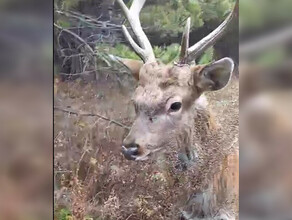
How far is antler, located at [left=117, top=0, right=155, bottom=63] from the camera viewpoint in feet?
6.84

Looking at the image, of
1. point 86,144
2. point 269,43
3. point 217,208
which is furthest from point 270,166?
point 86,144

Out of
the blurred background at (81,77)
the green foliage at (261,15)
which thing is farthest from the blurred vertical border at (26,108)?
the green foliage at (261,15)

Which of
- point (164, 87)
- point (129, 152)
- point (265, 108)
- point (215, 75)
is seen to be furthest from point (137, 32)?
point (265, 108)

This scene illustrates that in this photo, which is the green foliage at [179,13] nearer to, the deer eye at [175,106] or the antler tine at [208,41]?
the antler tine at [208,41]

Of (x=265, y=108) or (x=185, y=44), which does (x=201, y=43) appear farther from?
(x=265, y=108)

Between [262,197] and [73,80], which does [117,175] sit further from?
[262,197]

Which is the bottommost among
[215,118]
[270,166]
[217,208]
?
[217,208]

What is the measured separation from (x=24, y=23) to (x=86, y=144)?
496 mm

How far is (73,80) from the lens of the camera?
209cm

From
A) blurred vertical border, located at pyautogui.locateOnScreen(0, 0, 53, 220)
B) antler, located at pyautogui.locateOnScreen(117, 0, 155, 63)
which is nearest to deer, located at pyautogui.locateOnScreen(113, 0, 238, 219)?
antler, located at pyautogui.locateOnScreen(117, 0, 155, 63)

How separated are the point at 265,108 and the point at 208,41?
12.7 inches

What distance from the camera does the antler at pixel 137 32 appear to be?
208cm

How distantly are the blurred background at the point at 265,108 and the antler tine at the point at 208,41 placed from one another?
0.18ft

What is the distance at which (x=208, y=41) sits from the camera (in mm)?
2080
